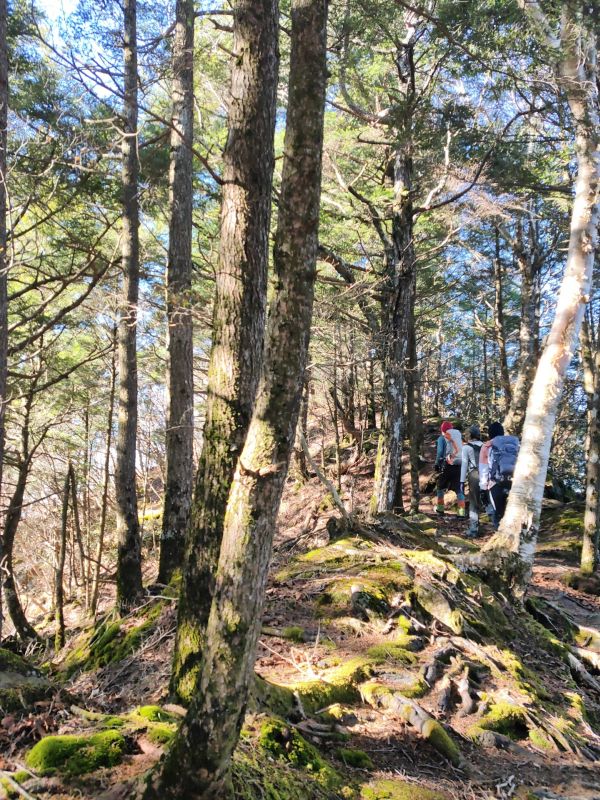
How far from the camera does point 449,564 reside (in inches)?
240

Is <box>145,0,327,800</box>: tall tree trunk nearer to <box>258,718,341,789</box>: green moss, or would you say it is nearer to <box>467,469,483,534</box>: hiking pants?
<box>258,718,341,789</box>: green moss

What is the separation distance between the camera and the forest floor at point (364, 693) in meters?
2.55

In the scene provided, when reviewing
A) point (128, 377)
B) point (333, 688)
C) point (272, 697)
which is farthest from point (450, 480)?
point (272, 697)

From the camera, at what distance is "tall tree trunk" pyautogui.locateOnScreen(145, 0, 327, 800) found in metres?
2.02

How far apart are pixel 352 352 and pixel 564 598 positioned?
829 cm

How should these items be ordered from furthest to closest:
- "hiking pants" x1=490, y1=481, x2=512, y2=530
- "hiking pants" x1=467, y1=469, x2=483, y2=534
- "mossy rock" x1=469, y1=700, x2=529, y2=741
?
"hiking pants" x1=467, y1=469, x2=483, y2=534 → "hiking pants" x1=490, y1=481, x2=512, y2=530 → "mossy rock" x1=469, y1=700, x2=529, y2=741

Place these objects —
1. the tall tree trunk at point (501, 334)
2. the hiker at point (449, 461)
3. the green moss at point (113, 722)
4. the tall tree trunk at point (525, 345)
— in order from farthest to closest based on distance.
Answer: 1. the tall tree trunk at point (501, 334)
2. the tall tree trunk at point (525, 345)
3. the hiker at point (449, 461)
4. the green moss at point (113, 722)

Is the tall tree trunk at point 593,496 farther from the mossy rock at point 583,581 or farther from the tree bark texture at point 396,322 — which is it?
the tree bark texture at point 396,322

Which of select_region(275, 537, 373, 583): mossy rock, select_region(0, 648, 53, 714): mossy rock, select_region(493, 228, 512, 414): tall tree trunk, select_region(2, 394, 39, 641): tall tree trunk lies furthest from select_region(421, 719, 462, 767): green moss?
select_region(493, 228, 512, 414): tall tree trunk

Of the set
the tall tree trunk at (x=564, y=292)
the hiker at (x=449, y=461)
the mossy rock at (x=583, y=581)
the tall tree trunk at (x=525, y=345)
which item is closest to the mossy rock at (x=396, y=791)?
the tall tree trunk at (x=564, y=292)

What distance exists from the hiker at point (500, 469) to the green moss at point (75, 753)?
7332mm

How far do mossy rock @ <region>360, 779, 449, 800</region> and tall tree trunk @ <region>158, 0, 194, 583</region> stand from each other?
509 centimetres

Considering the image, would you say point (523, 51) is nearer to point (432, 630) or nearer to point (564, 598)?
point (432, 630)

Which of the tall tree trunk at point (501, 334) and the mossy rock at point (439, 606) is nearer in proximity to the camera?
the mossy rock at point (439, 606)
